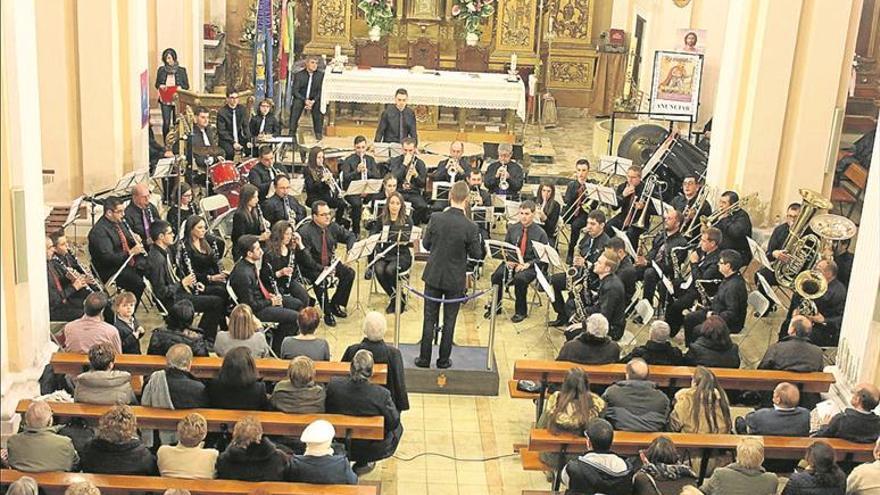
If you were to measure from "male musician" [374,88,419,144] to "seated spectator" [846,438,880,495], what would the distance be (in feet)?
32.9

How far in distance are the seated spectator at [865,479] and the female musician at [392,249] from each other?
5510mm

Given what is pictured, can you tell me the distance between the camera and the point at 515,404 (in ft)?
36.2

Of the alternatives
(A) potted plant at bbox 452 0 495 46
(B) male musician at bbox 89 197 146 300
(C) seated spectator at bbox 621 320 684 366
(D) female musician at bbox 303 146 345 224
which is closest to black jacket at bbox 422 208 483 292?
(C) seated spectator at bbox 621 320 684 366

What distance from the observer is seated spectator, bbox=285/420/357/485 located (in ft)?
25.6

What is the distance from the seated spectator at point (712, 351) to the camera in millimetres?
10188

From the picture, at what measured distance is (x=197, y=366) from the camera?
945 cm

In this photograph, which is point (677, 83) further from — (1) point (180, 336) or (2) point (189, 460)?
(2) point (189, 460)

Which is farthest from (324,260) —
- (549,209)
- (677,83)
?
(677,83)

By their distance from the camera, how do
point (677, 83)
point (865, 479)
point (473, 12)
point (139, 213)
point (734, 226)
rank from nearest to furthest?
point (865, 479) < point (139, 213) < point (734, 226) < point (677, 83) < point (473, 12)

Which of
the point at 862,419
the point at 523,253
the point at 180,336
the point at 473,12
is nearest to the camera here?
the point at 862,419

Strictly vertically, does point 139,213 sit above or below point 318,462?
above

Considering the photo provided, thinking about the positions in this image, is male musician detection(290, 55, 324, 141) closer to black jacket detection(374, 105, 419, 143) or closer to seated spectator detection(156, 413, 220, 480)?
black jacket detection(374, 105, 419, 143)

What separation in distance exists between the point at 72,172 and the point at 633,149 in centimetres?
839

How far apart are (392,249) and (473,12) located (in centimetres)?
943
